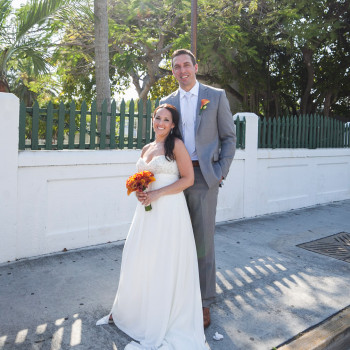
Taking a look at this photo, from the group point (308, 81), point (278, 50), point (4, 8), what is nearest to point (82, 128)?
point (4, 8)

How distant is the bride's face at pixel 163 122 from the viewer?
307 centimetres

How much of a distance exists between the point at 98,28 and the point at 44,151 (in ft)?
13.3

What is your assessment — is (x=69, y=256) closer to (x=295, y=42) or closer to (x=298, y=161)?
(x=298, y=161)

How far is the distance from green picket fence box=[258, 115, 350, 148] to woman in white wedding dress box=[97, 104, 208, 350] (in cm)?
540

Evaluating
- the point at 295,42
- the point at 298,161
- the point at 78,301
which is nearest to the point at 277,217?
the point at 298,161

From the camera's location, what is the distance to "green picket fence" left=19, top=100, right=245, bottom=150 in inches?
193

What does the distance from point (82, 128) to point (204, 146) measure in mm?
2673

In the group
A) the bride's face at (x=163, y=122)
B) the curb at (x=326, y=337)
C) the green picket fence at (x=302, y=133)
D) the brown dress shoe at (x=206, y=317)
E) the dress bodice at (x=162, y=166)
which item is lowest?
the curb at (x=326, y=337)

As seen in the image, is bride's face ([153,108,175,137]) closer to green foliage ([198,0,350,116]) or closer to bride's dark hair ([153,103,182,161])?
bride's dark hair ([153,103,182,161])

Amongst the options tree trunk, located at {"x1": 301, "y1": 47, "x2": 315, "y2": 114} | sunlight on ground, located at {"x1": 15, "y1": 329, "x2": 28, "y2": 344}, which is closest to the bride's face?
sunlight on ground, located at {"x1": 15, "y1": 329, "x2": 28, "y2": 344}

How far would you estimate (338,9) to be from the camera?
13984 millimetres

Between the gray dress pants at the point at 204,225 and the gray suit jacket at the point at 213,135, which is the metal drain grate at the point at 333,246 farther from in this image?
the gray suit jacket at the point at 213,135

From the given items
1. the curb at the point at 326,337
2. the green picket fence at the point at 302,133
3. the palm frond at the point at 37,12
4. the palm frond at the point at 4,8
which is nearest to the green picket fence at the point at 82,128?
the palm frond at the point at 37,12

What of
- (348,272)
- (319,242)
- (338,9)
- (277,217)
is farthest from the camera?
(338,9)
